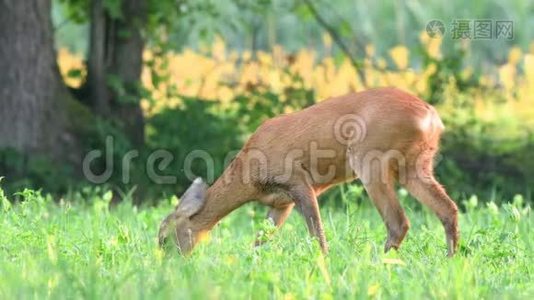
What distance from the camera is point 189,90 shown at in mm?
15180

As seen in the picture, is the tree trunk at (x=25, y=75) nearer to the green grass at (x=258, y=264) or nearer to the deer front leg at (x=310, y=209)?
the green grass at (x=258, y=264)

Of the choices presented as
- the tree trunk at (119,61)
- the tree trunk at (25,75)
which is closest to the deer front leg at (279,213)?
the tree trunk at (25,75)

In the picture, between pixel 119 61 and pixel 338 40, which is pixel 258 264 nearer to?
pixel 119 61

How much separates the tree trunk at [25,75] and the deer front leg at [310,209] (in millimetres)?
4982

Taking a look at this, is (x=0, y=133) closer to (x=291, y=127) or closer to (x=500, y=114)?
(x=291, y=127)

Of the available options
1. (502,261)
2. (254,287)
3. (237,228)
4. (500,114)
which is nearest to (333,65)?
(500,114)

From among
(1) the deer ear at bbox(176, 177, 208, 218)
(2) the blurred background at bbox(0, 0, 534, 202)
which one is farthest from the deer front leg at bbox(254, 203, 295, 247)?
(2) the blurred background at bbox(0, 0, 534, 202)

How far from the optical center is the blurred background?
40.5ft

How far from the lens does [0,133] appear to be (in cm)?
1227

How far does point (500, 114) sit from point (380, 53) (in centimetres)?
239

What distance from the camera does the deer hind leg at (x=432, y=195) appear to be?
734 cm

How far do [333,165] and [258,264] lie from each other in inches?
67.1

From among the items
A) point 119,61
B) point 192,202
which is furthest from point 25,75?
point 192,202

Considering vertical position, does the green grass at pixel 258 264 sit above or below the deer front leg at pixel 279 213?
above
